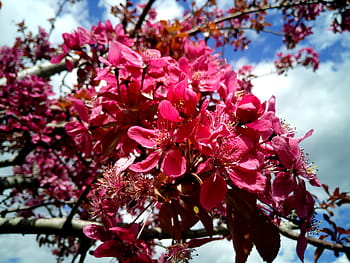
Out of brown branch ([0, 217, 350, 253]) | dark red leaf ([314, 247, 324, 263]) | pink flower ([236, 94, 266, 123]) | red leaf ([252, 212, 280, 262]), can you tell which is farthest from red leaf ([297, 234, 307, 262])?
brown branch ([0, 217, 350, 253])

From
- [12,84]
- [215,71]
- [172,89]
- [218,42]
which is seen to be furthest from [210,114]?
[218,42]

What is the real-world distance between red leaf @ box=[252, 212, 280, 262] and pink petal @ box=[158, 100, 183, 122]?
0.37 metres

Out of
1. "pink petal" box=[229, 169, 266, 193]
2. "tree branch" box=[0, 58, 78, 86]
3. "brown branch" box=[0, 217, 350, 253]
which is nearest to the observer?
"pink petal" box=[229, 169, 266, 193]

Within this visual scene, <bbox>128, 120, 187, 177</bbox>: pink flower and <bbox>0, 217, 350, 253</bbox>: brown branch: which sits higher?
<bbox>128, 120, 187, 177</bbox>: pink flower

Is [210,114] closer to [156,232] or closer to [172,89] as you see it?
A: [172,89]

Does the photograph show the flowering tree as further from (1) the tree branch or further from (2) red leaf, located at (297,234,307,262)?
(1) the tree branch

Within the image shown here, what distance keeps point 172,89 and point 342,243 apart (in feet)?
3.60

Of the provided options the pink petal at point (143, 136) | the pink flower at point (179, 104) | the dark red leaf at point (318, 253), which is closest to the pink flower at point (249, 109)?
the pink flower at point (179, 104)

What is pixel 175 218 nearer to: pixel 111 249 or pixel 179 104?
pixel 111 249

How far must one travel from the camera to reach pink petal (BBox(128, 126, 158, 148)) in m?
0.79

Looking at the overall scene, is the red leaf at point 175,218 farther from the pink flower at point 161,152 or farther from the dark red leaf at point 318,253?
the dark red leaf at point 318,253

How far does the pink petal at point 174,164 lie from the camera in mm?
685

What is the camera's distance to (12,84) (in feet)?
9.84

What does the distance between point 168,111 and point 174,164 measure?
0.15 m
